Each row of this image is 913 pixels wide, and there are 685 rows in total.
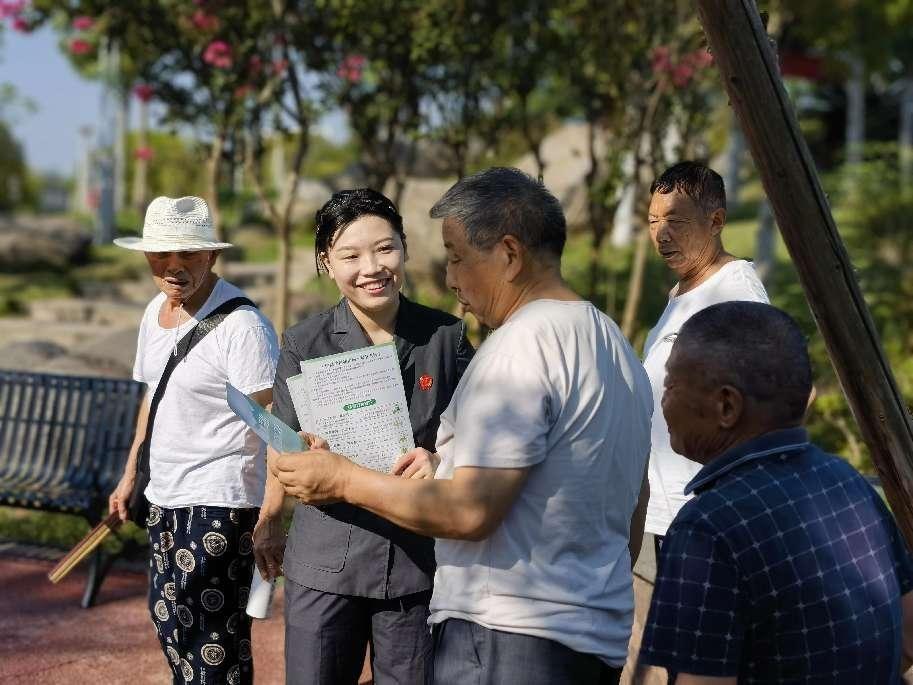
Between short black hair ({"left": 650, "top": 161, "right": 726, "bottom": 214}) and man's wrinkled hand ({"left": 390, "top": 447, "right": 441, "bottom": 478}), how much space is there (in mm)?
1370

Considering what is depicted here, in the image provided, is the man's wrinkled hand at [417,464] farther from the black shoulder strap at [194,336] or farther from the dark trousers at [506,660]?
the black shoulder strap at [194,336]

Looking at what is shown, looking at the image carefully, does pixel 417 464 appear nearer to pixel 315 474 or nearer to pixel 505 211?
pixel 315 474

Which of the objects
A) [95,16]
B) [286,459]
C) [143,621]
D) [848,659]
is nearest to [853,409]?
[848,659]

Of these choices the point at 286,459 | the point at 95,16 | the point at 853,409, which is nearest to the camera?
the point at 286,459

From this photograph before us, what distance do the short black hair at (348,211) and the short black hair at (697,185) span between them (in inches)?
35.4

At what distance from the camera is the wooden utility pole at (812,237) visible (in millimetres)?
2457

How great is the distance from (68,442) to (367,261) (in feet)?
14.1

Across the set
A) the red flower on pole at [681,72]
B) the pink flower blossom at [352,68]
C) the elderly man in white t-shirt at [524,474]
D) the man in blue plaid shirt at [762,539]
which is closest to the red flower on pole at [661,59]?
the red flower on pole at [681,72]

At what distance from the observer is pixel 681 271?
3.82m

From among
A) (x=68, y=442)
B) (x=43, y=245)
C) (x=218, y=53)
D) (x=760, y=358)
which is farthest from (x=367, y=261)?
(x=43, y=245)

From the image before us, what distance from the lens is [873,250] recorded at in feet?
51.5

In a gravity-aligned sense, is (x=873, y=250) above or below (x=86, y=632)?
above

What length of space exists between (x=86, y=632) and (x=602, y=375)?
162 inches

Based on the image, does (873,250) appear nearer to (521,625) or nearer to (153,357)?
(153,357)
